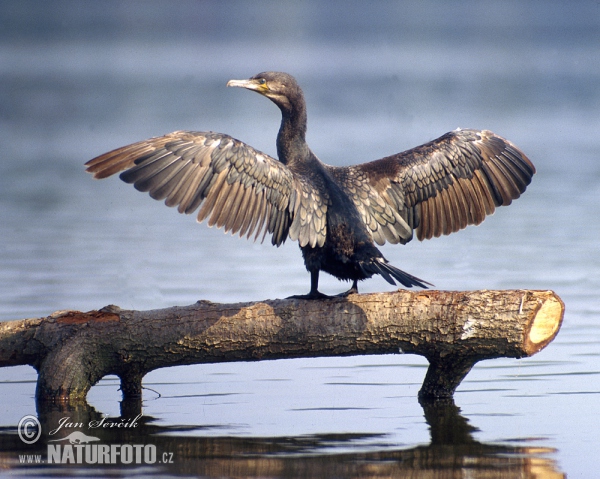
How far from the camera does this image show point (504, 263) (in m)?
12.7

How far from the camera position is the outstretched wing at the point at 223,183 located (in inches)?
267

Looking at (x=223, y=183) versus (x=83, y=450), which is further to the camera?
(x=223, y=183)

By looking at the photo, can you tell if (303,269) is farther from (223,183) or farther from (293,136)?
(223,183)

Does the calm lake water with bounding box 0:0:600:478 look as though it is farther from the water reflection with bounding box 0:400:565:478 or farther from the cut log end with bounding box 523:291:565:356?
the cut log end with bounding box 523:291:565:356

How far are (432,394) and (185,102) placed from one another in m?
28.8

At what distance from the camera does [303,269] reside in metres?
12.2

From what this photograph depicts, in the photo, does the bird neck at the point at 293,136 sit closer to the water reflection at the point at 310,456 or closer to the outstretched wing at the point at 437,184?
the outstretched wing at the point at 437,184

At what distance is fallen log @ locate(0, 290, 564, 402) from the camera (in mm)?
6621

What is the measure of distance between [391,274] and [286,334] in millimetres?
719

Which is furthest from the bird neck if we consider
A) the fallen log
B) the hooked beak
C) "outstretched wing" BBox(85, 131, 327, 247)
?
the fallen log

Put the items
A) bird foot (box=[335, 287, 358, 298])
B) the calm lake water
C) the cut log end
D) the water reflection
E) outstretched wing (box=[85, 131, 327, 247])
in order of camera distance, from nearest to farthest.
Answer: the water reflection < the calm lake water < the cut log end < outstretched wing (box=[85, 131, 327, 247]) < bird foot (box=[335, 287, 358, 298])

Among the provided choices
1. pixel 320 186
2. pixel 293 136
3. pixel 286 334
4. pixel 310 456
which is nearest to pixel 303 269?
pixel 293 136

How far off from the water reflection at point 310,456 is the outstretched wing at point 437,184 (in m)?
1.65

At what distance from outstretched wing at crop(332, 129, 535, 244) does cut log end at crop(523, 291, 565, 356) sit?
4.52ft
